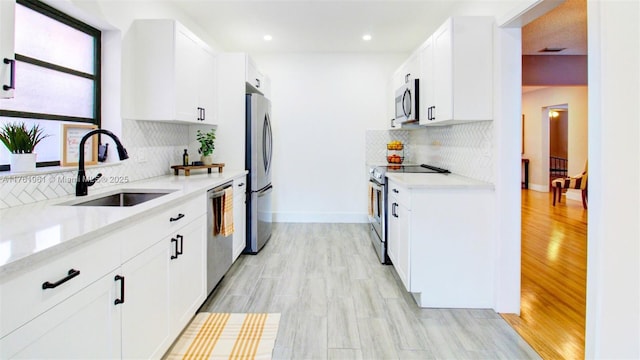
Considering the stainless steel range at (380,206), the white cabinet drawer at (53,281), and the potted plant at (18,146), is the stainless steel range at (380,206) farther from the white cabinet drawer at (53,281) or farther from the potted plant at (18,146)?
the potted plant at (18,146)

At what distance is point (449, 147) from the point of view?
3770 mm

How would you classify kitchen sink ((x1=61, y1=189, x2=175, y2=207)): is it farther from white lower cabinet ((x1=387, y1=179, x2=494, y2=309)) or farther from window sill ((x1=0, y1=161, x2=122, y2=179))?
white lower cabinet ((x1=387, y1=179, x2=494, y2=309))

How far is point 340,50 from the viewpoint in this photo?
211 inches

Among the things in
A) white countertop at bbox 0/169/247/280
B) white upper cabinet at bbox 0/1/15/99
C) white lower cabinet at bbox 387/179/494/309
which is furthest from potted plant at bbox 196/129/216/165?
white upper cabinet at bbox 0/1/15/99

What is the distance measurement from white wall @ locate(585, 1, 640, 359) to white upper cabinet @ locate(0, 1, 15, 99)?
243 centimetres

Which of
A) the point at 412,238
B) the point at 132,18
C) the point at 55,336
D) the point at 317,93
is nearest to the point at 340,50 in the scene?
the point at 317,93

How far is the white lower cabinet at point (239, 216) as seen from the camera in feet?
11.3

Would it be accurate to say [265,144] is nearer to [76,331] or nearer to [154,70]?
[154,70]

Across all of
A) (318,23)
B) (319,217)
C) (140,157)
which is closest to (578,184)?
(319,217)

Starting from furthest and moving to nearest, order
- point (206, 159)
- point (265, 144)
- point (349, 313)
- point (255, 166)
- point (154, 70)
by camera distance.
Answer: point (265, 144), point (255, 166), point (206, 159), point (154, 70), point (349, 313)

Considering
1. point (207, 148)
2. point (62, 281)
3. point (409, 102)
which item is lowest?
point (62, 281)

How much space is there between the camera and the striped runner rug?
2049 mm

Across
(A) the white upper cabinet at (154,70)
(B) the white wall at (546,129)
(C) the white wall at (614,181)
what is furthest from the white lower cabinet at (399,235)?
(B) the white wall at (546,129)

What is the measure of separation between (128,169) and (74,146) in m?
0.52
